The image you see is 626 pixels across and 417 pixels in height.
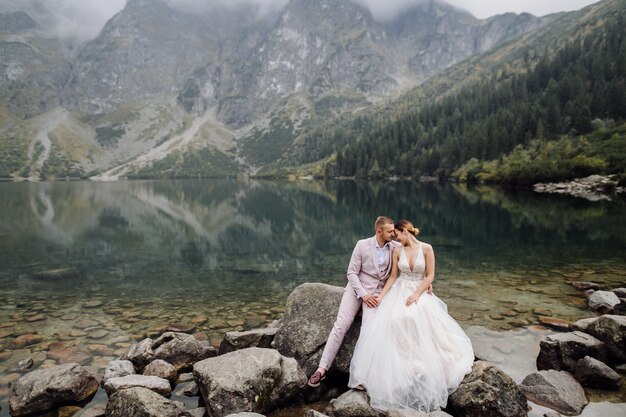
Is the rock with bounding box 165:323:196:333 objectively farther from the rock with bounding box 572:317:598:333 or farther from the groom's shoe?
the rock with bounding box 572:317:598:333

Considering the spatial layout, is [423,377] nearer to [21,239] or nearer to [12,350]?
[12,350]

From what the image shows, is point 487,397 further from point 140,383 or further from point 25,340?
point 25,340

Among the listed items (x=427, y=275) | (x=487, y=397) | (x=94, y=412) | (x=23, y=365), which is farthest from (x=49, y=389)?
(x=487, y=397)

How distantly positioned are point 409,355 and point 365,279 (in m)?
2.23

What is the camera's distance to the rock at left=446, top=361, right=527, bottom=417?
7.93 metres

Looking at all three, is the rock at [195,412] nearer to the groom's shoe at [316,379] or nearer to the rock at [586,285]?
the groom's shoe at [316,379]

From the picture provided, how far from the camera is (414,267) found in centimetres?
954

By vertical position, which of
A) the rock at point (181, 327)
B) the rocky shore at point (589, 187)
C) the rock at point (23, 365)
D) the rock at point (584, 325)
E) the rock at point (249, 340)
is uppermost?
the rocky shore at point (589, 187)

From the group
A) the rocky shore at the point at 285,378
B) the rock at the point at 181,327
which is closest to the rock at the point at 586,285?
the rocky shore at the point at 285,378

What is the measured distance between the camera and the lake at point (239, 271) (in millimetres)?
15312

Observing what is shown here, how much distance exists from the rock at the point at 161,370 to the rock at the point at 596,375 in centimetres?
1104

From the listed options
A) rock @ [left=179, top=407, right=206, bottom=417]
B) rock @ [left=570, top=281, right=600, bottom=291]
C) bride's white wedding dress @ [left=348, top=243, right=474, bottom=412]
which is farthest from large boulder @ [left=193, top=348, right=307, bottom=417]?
rock @ [left=570, top=281, right=600, bottom=291]

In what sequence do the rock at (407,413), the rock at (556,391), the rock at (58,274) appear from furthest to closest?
1. the rock at (58,274)
2. the rock at (556,391)
3. the rock at (407,413)

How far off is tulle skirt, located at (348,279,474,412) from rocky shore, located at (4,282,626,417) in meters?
0.35
